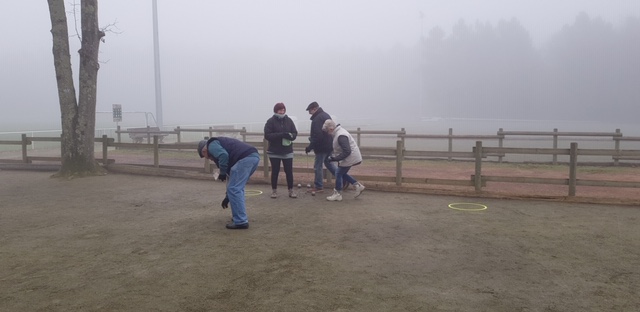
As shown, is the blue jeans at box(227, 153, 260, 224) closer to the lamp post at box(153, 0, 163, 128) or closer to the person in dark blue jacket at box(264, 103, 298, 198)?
the person in dark blue jacket at box(264, 103, 298, 198)

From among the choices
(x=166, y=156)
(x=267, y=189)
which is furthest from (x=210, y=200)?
(x=166, y=156)

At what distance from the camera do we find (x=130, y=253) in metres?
5.60

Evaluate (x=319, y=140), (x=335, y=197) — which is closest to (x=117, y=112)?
(x=319, y=140)

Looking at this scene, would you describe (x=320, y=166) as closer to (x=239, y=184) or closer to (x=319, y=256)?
(x=239, y=184)

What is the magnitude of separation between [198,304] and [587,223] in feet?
18.3

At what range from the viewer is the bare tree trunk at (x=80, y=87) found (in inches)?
496

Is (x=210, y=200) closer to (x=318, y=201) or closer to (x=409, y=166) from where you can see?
(x=318, y=201)

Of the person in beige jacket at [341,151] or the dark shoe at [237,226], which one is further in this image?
the person in beige jacket at [341,151]

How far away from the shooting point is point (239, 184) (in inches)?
262

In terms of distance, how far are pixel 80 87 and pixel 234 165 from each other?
787cm

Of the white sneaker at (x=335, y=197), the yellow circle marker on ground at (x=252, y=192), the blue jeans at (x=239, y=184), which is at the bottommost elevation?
the yellow circle marker on ground at (x=252, y=192)

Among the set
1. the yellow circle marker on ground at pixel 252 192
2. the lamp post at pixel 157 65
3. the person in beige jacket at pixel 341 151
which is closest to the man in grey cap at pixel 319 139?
the person in beige jacket at pixel 341 151

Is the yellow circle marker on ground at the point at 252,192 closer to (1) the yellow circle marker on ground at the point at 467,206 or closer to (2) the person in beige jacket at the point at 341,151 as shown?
(2) the person in beige jacket at the point at 341,151

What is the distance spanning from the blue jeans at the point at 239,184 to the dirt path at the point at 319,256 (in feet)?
0.86
